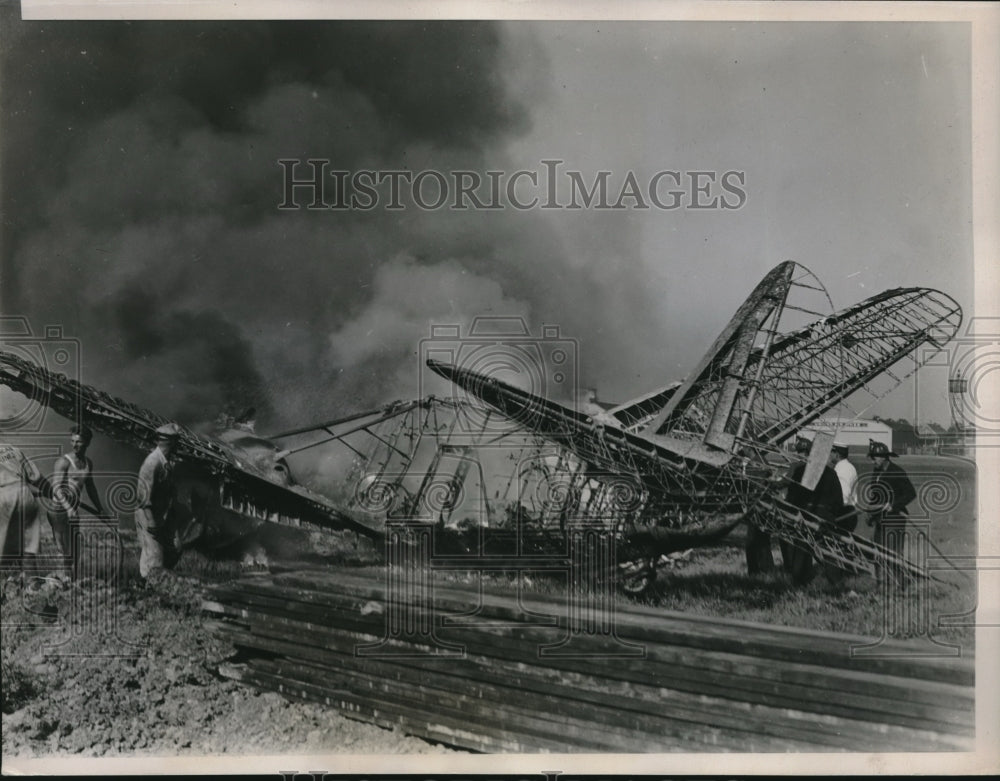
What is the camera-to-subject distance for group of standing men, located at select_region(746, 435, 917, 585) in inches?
168

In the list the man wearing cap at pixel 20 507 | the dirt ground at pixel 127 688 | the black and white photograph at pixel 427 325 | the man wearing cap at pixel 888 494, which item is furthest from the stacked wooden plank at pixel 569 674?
the man wearing cap at pixel 20 507

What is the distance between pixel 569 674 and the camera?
14.0ft

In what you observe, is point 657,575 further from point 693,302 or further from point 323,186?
point 323,186

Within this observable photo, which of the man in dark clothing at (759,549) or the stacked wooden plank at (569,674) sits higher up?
the man in dark clothing at (759,549)

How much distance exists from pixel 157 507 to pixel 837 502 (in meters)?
3.31

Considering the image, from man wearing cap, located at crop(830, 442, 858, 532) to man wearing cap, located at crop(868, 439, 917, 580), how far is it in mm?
83

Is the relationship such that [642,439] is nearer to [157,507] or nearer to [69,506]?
[157,507]

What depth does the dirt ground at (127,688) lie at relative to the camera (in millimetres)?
4344

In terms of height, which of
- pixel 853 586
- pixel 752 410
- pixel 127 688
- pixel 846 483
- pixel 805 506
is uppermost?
pixel 752 410

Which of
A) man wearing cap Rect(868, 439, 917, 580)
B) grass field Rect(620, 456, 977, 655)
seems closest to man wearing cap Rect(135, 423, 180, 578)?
grass field Rect(620, 456, 977, 655)

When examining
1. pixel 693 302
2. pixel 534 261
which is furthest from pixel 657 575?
pixel 534 261

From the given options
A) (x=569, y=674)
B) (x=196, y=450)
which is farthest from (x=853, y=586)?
(x=196, y=450)

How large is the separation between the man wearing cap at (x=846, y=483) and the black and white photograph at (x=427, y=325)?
88mm

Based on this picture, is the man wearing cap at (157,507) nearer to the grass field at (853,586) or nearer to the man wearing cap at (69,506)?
the man wearing cap at (69,506)
